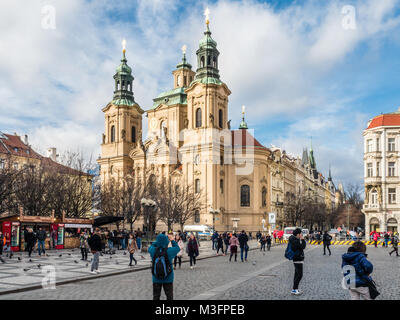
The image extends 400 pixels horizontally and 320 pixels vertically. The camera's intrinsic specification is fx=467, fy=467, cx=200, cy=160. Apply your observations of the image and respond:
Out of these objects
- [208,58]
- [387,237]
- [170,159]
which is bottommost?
[387,237]

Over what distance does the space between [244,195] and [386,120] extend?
22.1 metres

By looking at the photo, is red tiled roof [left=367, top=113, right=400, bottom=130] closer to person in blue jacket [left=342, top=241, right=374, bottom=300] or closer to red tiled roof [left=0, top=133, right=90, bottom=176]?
red tiled roof [left=0, top=133, right=90, bottom=176]

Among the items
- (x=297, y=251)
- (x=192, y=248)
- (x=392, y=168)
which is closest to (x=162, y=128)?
(x=392, y=168)

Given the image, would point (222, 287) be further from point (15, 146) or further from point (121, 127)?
point (121, 127)

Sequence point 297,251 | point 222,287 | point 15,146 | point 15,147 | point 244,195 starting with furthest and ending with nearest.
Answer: point 244,195, point 15,146, point 15,147, point 222,287, point 297,251

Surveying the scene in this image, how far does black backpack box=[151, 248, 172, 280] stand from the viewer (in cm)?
868

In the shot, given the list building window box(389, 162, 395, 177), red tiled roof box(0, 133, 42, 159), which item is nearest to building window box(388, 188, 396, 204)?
building window box(389, 162, 395, 177)

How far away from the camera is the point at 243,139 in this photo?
73.8m

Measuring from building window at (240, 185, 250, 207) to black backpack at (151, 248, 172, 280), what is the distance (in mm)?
60220

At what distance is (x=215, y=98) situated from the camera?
68.6 metres

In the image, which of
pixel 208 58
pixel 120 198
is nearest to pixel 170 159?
pixel 208 58

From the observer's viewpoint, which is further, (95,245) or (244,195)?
(244,195)
